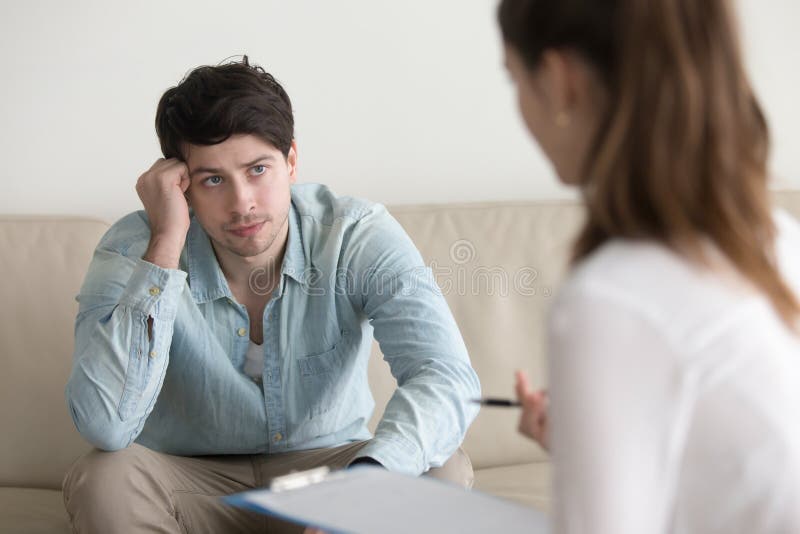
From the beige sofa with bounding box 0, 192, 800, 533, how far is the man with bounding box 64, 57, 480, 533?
0.98 feet

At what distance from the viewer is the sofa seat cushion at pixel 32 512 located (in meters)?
1.87

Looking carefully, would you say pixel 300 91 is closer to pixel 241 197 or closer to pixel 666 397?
pixel 241 197

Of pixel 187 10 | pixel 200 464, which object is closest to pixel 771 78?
pixel 187 10

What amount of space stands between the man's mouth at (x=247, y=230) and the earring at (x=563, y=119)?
3.44 ft

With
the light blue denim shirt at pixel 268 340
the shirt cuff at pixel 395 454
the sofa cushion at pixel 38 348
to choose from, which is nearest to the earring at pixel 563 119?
the shirt cuff at pixel 395 454

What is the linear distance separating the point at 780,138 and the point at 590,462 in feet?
7.20

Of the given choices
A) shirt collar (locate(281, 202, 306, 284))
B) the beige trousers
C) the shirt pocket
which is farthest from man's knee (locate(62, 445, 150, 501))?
shirt collar (locate(281, 202, 306, 284))

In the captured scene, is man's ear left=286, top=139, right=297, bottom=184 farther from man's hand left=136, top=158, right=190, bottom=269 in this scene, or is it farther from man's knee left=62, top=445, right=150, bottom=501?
man's knee left=62, top=445, right=150, bottom=501

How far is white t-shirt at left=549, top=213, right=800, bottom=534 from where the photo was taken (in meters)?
0.74

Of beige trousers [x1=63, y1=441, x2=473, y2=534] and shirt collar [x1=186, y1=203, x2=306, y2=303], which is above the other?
shirt collar [x1=186, y1=203, x2=306, y2=303]

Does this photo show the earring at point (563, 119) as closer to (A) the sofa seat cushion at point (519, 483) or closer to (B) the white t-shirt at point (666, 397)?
(B) the white t-shirt at point (666, 397)

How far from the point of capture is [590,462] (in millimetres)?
748

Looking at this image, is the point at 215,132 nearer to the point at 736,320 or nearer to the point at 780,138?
the point at 736,320

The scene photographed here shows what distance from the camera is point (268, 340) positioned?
75.1 inches
